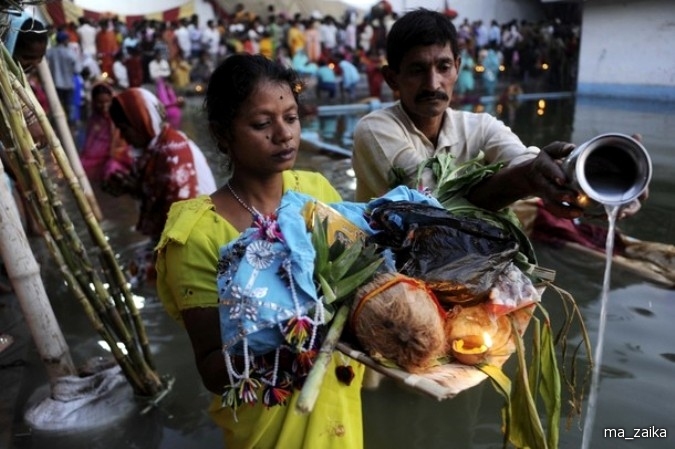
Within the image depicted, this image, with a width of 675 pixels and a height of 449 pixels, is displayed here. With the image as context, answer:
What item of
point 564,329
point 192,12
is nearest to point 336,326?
point 564,329

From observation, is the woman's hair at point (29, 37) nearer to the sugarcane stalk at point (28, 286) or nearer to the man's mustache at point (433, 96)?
the sugarcane stalk at point (28, 286)

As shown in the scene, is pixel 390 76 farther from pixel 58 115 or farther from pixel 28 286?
pixel 58 115

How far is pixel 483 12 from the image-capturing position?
71.7 feet

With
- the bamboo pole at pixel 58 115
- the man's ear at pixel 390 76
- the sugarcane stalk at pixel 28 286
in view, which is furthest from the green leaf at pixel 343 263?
the bamboo pole at pixel 58 115

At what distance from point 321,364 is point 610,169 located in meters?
0.87

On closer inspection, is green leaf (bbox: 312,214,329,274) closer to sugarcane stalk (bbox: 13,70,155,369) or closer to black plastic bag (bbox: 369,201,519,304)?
black plastic bag (bbox: 369,201,519,304)

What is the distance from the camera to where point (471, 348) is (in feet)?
4.27

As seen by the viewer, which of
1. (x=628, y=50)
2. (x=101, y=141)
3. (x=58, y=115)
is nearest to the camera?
(x=58, y=115)

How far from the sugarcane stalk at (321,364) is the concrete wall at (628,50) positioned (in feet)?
49.7

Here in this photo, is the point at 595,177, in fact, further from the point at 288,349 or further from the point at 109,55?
the point at 109,55

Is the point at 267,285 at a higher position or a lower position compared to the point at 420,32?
lower

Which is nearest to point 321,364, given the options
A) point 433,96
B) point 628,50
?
point 433,96

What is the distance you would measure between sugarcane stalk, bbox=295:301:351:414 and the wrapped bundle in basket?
3 centimetres

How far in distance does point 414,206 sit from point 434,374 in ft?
1.44
